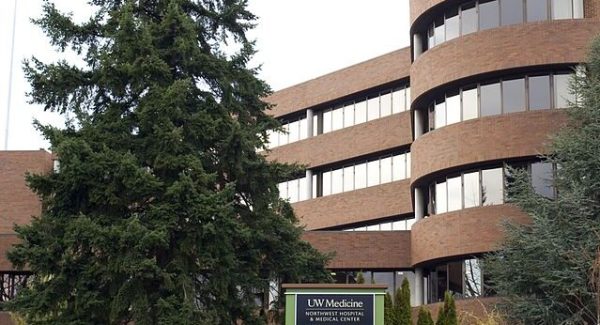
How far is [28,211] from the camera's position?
161 ft

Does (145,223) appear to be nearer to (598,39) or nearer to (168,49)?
(168,49)

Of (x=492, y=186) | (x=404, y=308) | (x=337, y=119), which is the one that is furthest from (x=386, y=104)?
(x=404, y=308)

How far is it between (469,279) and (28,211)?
2335cm

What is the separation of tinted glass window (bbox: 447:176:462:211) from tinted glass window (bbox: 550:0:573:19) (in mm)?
6323

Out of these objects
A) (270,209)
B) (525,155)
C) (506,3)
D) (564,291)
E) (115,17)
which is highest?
(506,3)

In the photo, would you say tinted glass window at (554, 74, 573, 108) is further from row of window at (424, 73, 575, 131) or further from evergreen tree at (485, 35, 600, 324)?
evergreen tree at (485, 35, 600, 324)

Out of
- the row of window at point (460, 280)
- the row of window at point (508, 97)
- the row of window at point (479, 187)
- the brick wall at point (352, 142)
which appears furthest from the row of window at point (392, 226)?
the row of window at point (508, 97)

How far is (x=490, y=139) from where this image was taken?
3403 centimetres

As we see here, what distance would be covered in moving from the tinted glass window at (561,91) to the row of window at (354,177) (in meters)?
13.4

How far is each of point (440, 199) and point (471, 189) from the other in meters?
1.76

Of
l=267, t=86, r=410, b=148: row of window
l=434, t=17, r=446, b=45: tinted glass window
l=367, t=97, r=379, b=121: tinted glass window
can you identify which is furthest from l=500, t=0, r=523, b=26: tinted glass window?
l=367, t=97, r=379, b=121: tinted glass window

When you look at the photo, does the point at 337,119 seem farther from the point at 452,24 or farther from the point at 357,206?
the point at 452,24

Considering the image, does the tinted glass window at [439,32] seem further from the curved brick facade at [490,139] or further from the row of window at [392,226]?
the row of window at [392,226]

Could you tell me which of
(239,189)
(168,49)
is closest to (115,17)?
(168,49)
